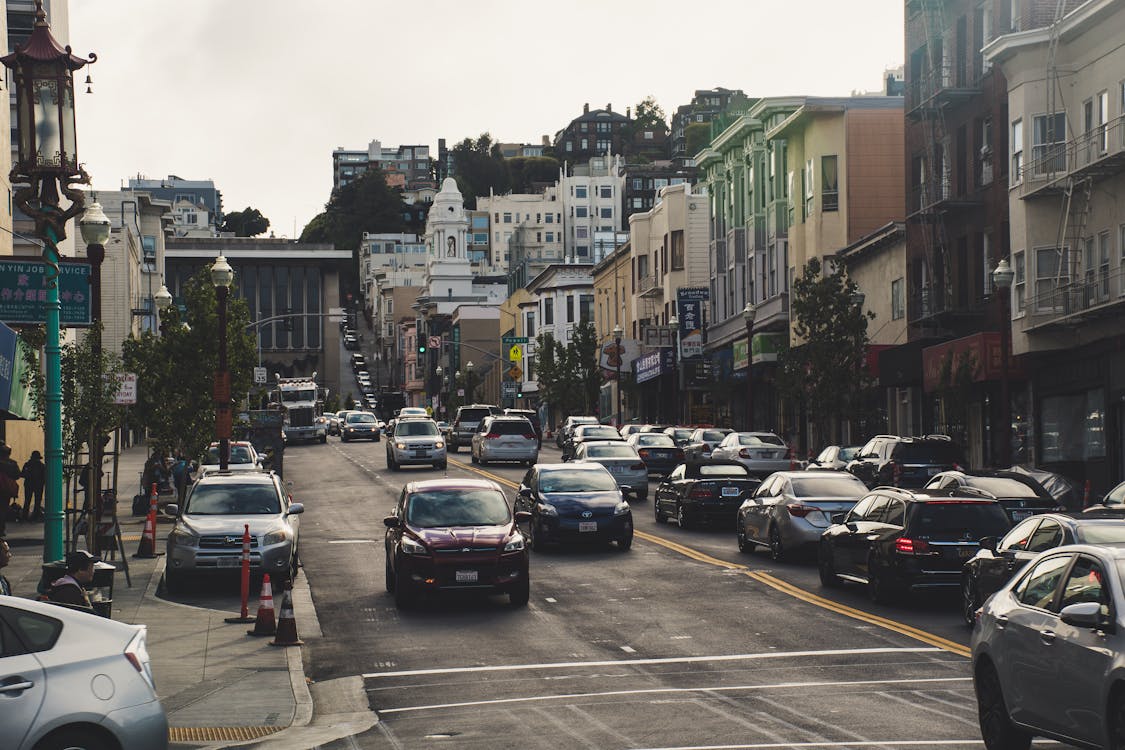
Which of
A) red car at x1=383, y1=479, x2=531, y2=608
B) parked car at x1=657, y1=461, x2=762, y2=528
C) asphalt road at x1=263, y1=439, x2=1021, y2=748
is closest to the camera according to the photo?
asphalt road at x1=263, y1=439, x2=1021, y2=748

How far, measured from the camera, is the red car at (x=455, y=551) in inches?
878

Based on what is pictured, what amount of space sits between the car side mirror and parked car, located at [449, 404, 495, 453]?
61.0 m

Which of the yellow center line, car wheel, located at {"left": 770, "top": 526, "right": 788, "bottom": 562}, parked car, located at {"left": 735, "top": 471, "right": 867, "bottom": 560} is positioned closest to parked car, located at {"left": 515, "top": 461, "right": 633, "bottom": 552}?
the yellow center line

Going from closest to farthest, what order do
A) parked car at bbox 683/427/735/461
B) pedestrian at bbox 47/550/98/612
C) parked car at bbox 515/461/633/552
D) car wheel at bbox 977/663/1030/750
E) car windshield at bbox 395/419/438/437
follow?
car wheel at bbox 977/663/1030/750
pedestrian at bbox 47/550/98/612
parked car at bbox 515/461/633/552
parked car at bbox 683/427/735/461
car windshield at bbox 395/419/438/437

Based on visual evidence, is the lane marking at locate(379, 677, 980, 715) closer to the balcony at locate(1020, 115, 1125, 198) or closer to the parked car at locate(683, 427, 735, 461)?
the balcony at locate(1020, 115, 1125, 198)

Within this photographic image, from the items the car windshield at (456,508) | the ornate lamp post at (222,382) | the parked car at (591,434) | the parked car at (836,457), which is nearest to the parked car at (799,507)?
the car windshield at (456,508)

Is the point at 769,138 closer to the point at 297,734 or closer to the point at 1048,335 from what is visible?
the point at 1048,335

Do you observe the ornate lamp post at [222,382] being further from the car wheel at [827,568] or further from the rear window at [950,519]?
the rear window at [950,519]

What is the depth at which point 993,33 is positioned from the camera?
46.2 metres

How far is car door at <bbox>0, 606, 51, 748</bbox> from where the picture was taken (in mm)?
9477

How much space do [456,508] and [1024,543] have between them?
9.07 meters

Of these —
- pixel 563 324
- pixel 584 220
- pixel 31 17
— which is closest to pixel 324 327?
pixel 584 220

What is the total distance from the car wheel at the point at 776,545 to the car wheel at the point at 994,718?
15.0 meters

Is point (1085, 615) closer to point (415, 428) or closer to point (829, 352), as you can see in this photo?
point (829, 352)
